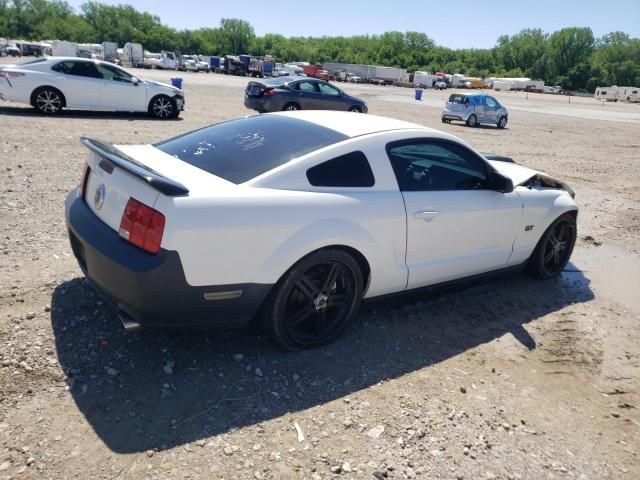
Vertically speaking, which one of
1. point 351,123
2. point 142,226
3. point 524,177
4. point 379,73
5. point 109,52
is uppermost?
point 379,73

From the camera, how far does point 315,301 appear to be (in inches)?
135

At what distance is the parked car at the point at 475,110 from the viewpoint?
2150cm

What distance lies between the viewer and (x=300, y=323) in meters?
3.55

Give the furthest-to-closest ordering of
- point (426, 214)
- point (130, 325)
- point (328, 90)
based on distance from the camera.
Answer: point (328, 90) → point (426, 214) → point (130, 325)

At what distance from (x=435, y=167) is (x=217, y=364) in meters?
2.25

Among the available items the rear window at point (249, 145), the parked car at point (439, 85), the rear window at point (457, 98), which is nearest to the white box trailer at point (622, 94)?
the parked car at point (439, 85)

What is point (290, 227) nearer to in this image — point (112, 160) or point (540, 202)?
point (112, 160)

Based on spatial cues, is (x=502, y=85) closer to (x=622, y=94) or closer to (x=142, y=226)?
(x=622, y=94)

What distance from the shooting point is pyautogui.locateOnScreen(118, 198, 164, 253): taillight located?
2.81 meters

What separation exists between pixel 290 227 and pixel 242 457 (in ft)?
4.29

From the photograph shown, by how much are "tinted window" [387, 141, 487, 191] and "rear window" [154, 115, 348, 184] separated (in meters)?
0.51

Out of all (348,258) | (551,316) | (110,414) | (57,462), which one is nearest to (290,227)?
(348,258)

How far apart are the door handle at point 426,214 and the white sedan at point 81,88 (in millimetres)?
11914

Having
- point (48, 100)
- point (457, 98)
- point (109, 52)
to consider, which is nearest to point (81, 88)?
point (48, 100)
